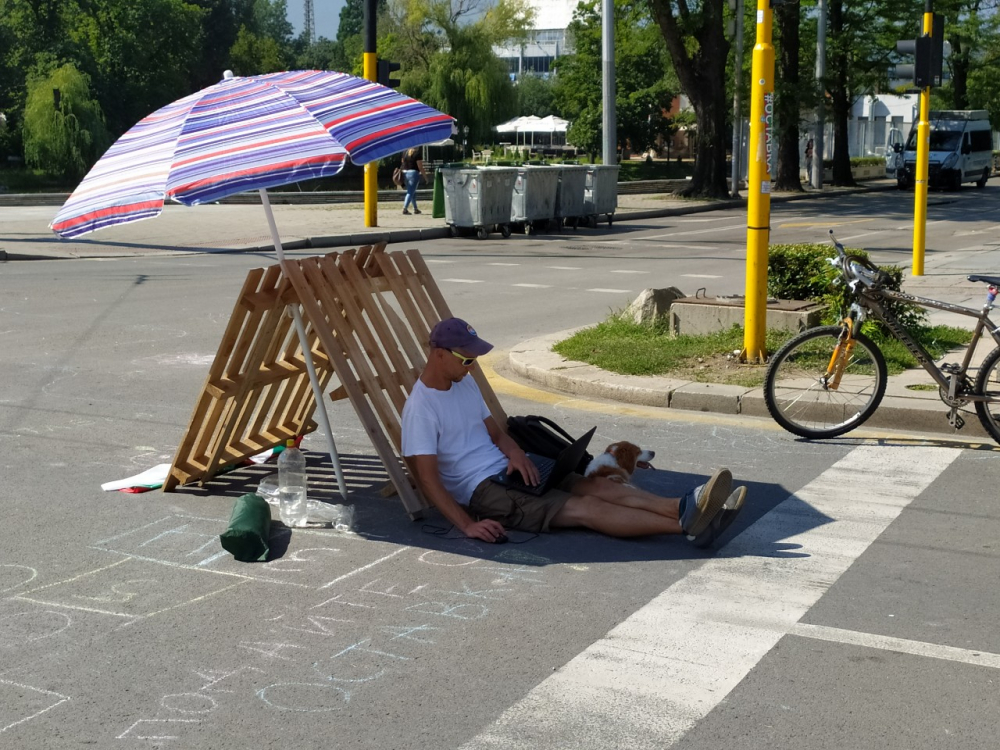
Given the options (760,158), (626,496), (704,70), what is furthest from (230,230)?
(626,496)

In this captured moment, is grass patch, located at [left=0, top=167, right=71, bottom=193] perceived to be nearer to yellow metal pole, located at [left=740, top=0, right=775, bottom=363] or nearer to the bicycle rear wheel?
yellow metal pole, located at [left=740, top=0, right=775, bottom=363]

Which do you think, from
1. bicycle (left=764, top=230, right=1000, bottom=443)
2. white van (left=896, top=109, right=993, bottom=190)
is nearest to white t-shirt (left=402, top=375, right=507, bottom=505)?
bicycle (left=764, top=230, right=1000, bottom=443)

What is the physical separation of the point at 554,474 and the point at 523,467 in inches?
6.7

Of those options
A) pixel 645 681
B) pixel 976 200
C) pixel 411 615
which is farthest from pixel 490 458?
pixel 976 200

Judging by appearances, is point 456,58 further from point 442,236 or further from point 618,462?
point 618,462

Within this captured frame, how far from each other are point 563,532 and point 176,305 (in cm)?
899

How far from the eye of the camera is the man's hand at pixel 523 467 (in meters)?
5.73

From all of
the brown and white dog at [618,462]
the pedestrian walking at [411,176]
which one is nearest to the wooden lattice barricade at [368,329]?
the brown and white dog at [618,462]

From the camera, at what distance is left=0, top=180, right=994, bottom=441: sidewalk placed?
822 cm

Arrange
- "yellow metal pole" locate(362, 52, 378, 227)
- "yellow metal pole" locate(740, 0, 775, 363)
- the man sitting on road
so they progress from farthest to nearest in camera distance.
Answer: "yellow metal pole" locate(362, 52, 378, 227) < "yellow metal pole" locate(740, 0, 775, 363) < the man sitting on road

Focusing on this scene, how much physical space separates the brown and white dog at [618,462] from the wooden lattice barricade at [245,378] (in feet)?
5.50

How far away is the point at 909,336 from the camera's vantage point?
293 inches

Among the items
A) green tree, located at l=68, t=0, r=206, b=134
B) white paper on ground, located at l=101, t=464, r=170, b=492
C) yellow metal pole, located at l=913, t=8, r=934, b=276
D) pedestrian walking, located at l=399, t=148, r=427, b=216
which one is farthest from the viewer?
green tree, located at l=68, t=0, r=206, b=134

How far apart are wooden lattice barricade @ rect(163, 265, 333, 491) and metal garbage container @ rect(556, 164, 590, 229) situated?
1970cm
